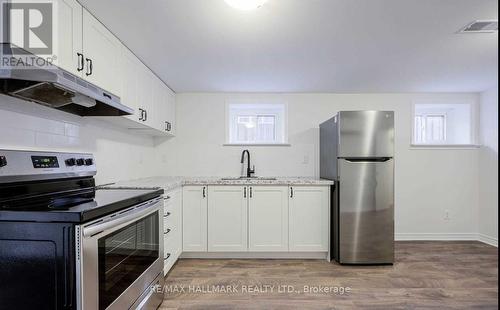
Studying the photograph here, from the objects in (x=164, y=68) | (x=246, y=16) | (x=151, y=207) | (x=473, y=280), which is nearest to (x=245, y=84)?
(x=164, y=68)

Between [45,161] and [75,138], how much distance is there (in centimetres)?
48

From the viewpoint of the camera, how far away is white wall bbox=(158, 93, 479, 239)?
3.78m

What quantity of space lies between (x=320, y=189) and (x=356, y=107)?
1.46 metres

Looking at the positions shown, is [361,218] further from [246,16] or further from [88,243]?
[88,243]

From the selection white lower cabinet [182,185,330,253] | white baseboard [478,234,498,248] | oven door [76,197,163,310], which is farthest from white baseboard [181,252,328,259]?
white baseboard [478,234,498,248]

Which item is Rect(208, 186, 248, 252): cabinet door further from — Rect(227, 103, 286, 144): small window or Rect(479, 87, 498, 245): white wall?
Rect(479, 87, 498, 245): white wall

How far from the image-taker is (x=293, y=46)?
2.29 metres

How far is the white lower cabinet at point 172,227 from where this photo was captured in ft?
8.22

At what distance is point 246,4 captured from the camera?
159 cm

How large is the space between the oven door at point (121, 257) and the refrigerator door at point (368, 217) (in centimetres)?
191

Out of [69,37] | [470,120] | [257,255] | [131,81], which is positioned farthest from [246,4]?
[470,120]

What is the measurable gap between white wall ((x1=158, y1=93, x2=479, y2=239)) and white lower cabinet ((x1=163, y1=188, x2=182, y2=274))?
38.0 inches

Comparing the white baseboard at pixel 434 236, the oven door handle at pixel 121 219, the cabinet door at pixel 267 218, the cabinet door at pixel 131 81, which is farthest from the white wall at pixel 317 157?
the oven door handle at pixel 121 219

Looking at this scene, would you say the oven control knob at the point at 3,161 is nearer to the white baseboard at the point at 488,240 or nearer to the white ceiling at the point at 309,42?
the white ceiling at the point at 309,42
